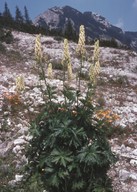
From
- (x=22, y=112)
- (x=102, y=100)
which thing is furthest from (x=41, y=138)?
(x=102, y=100)

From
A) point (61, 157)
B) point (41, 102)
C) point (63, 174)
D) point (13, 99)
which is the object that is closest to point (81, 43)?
point (61, 157)

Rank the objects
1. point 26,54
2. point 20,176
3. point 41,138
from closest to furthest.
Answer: point 41,138 < point 20,176 < point 26,54

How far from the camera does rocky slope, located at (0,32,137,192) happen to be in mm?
11217

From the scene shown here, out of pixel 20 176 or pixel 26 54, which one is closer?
pixel 20 176

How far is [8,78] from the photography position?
67.2 feet

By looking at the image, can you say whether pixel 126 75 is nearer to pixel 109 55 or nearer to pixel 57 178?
pixel 109 55

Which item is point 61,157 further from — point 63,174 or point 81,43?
point 81,43

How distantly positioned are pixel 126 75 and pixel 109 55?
6.21m

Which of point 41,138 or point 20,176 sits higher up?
point 41,138

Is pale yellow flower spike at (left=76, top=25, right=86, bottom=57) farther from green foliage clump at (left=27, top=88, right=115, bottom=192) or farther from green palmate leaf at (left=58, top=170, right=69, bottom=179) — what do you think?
green palmate leaf at (left=58, top=170, right=69, bottom=179)

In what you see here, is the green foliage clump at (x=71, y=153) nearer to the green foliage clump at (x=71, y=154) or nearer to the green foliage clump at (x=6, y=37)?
the green foliage clump at (x=71, y=154)

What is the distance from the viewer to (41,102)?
55.4ft

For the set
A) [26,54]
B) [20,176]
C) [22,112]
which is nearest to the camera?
[20,176]

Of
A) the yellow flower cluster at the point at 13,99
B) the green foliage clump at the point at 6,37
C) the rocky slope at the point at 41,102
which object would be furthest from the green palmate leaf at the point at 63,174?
the green foliage clump at the point at 6,37
